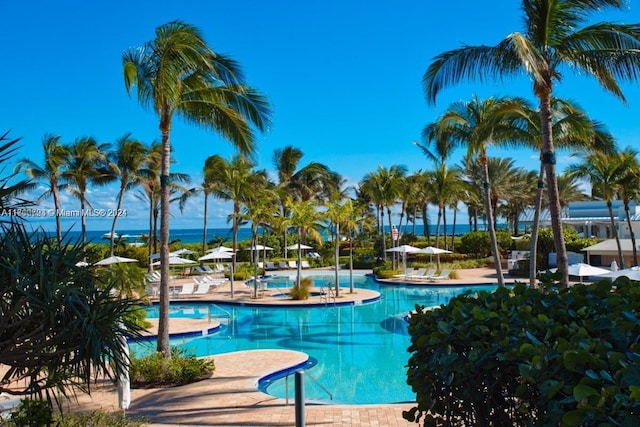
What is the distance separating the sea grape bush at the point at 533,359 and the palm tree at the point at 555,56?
7.38 m

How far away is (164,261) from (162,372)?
2.27 metres

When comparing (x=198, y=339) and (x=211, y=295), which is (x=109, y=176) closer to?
(x=211, y=295)

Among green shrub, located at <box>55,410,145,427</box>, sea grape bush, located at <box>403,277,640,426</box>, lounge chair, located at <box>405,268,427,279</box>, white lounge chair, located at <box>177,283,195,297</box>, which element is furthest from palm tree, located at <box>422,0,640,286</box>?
lounge chair, located at <box>405,268,427,279</box>

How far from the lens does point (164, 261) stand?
36.3 ft

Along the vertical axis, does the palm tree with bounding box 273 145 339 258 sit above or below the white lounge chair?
above

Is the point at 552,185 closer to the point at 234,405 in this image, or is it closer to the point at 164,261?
the point at 234,405

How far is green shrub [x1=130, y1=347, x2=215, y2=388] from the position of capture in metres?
10.2

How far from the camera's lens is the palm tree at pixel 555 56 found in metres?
10.5

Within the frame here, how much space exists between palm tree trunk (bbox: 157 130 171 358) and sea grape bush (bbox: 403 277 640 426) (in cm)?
814

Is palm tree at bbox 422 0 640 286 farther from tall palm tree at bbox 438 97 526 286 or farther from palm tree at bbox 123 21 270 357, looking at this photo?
palm tree at bbox 123 21 270 357

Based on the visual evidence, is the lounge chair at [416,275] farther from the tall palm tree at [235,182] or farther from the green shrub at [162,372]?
the green shrub at [162,372]

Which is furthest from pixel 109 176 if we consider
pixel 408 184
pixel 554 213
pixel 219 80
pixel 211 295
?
pixel 554 213

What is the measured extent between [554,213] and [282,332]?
948 centimetres

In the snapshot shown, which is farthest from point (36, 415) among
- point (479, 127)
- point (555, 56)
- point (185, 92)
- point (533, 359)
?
point (479, 127)
